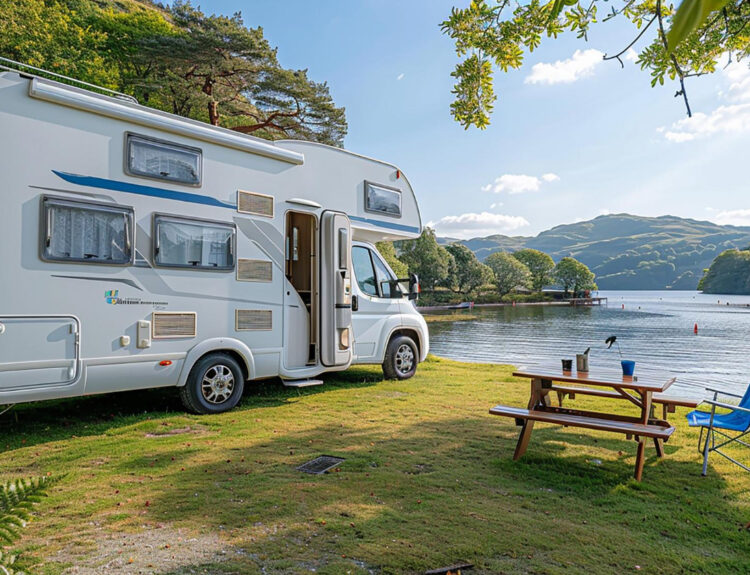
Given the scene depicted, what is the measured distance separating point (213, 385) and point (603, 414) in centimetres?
467

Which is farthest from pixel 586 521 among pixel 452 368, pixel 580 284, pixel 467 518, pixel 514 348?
pixel 580 284

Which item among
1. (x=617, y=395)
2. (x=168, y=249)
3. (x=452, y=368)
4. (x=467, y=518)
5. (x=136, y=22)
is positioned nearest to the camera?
(x=467, y=518)

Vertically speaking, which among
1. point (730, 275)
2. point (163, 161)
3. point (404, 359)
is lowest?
point (404, 359)

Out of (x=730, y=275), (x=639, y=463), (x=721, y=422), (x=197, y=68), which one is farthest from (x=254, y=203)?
(x=730, y=275)

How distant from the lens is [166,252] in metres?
6.58

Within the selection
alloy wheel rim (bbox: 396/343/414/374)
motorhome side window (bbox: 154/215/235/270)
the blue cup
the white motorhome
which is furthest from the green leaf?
alloy wheel rim (bbox: 396/343/414/374)

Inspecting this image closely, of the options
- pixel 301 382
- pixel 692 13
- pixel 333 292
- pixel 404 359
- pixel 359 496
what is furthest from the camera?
pixel 404 359

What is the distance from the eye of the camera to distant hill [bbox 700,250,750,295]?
12656cm

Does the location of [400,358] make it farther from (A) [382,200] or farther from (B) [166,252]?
(B) [166,252]

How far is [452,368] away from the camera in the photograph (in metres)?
12.5

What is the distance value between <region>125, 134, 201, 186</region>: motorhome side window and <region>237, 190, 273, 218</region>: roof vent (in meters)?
0.64

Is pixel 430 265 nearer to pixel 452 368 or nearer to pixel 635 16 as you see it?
pixel 452 368

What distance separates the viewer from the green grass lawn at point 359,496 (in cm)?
337

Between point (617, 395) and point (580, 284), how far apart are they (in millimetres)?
104492
